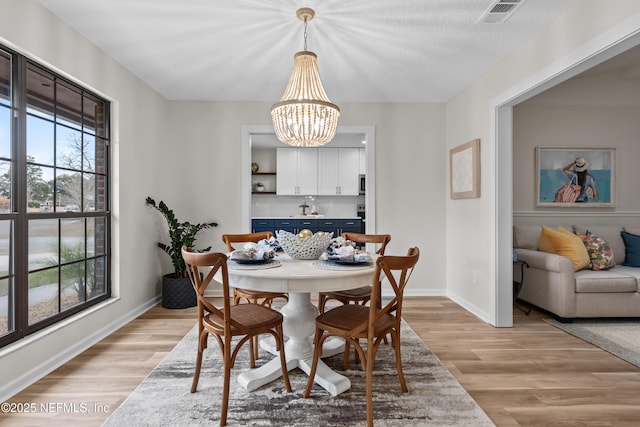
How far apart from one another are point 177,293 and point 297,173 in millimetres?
4184

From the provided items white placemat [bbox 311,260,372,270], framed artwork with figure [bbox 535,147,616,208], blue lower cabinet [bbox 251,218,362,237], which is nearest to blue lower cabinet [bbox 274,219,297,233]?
blue lower cabinet [bbox 251,218,362,237]

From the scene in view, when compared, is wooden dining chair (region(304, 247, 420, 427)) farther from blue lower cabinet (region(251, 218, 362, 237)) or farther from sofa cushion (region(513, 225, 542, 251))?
blue lower cabinet (region(251, 218, 362, 237))

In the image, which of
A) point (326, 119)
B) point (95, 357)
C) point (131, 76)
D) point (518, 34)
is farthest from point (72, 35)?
point (518, 34)

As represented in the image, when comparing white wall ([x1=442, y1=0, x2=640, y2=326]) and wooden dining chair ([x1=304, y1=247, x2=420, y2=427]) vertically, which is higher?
white wall ([x1=442, y1=0, x2=640, y2=326])

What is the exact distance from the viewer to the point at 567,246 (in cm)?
352

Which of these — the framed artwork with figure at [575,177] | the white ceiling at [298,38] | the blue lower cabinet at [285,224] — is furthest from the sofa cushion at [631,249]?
the blue lower cabinet at [285,224]

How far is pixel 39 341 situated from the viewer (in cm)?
228

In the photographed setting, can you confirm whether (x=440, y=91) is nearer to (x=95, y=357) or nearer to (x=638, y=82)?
(x=638, y=82)

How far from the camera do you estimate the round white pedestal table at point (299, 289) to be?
1.86 m

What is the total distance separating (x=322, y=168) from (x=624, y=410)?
6.10 meters

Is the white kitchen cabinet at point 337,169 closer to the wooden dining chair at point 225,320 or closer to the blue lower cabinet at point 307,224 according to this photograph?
the blue lower cabinet at point 307,224

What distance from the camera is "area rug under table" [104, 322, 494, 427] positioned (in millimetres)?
1825

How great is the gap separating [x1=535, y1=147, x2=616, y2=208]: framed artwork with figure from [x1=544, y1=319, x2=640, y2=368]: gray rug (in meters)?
1.51

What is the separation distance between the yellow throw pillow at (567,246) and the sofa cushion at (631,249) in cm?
70
